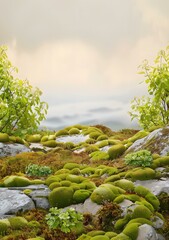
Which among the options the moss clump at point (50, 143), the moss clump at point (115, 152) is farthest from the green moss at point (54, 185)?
the moss clump at point (50, 143)

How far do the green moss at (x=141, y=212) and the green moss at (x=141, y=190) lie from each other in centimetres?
130

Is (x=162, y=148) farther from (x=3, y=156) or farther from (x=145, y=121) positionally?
(x=145, y=121)

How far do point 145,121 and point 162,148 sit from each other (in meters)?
17.0

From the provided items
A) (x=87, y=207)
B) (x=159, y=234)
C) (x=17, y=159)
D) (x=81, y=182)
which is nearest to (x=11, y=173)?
(x=17, y=159)

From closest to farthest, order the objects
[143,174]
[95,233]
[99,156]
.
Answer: [95,233] → [143,174] → [99,156]

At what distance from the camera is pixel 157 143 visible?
18922mm

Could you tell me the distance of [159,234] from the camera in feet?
41.6

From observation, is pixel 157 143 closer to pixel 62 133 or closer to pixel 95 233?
Result: pixel 95 233

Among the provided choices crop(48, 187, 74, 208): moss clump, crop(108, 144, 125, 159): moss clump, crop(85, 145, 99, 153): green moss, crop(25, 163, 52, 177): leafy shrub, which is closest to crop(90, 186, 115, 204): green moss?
crop(48, 187, 74, 208): moss clump

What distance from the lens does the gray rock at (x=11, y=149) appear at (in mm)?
23828

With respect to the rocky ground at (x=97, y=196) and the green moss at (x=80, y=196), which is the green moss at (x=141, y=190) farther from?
the green moss at (x=80, y=196)

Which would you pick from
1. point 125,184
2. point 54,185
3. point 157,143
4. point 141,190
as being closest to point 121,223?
point 141,190

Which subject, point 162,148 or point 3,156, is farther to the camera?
point 3,156

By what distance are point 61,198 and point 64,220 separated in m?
1.83
